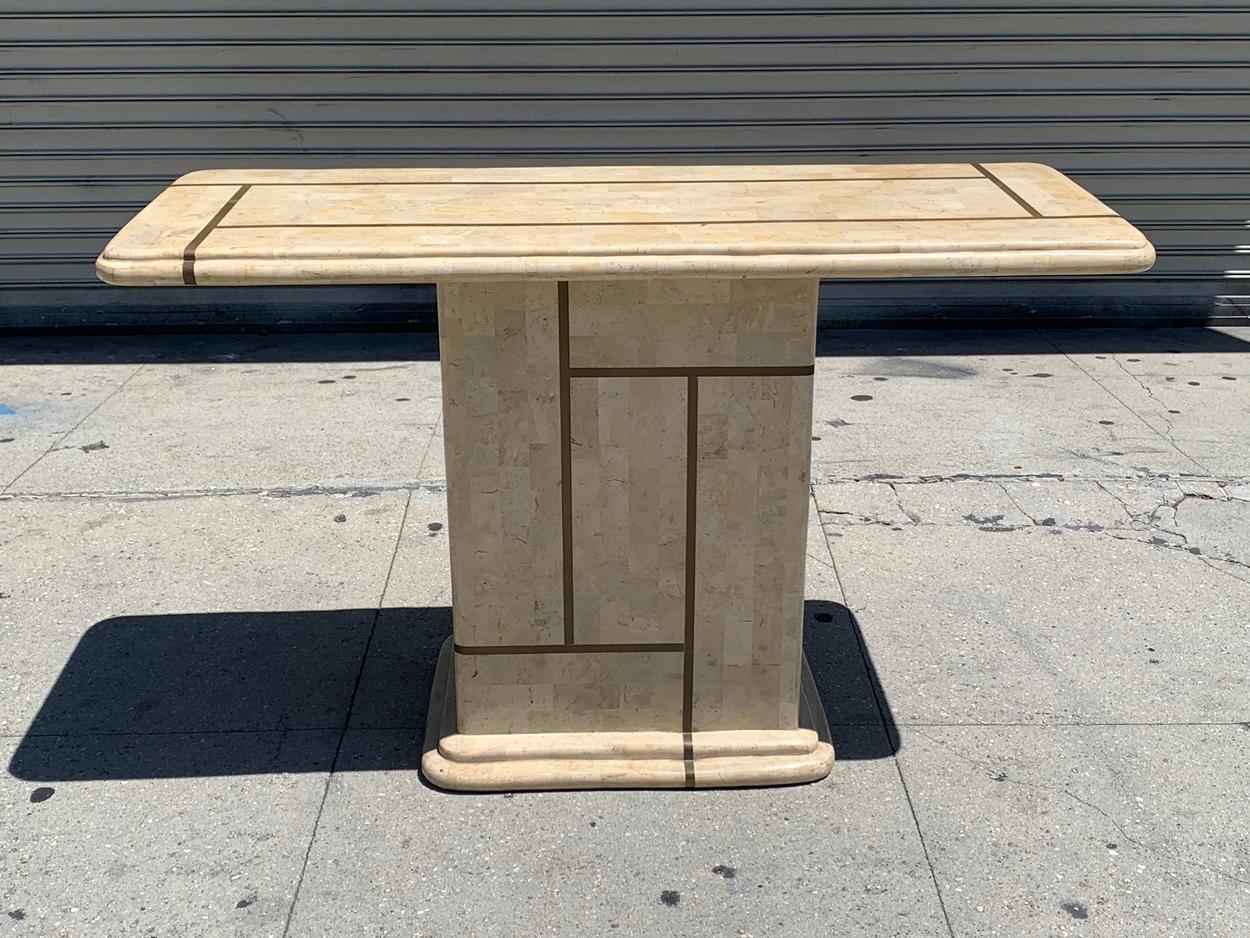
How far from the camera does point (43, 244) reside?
23.6 feet

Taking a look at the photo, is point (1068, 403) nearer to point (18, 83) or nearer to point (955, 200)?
point (955, 200)

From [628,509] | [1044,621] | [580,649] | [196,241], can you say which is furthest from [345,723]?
[1044,621]

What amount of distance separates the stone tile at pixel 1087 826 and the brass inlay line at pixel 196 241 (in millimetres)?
2043

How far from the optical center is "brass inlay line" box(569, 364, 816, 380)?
296 centimetres

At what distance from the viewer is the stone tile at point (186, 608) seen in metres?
3.59

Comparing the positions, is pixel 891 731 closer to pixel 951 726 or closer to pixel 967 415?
pixel 951 726

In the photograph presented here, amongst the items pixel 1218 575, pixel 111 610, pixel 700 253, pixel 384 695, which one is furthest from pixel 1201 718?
pixel 111 610

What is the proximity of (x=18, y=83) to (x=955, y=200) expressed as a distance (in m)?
5.67

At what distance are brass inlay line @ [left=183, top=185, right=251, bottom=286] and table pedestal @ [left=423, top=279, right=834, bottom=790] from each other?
54cm

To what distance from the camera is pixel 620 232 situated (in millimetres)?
2785

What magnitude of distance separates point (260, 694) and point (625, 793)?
1126mm

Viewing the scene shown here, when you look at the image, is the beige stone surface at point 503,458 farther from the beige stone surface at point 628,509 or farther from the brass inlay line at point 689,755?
the brass inlay line at point 689,755

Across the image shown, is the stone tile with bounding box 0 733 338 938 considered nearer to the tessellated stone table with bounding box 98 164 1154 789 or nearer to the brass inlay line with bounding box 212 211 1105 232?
the tessellated stone table with bounding box 98 164 1154 789

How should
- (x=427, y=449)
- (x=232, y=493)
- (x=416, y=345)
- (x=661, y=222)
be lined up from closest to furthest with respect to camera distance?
1. (x=661, y=222)
2. (x=232, y=493)
3. (x=427, y=449)
4. (x=416, y=345)
